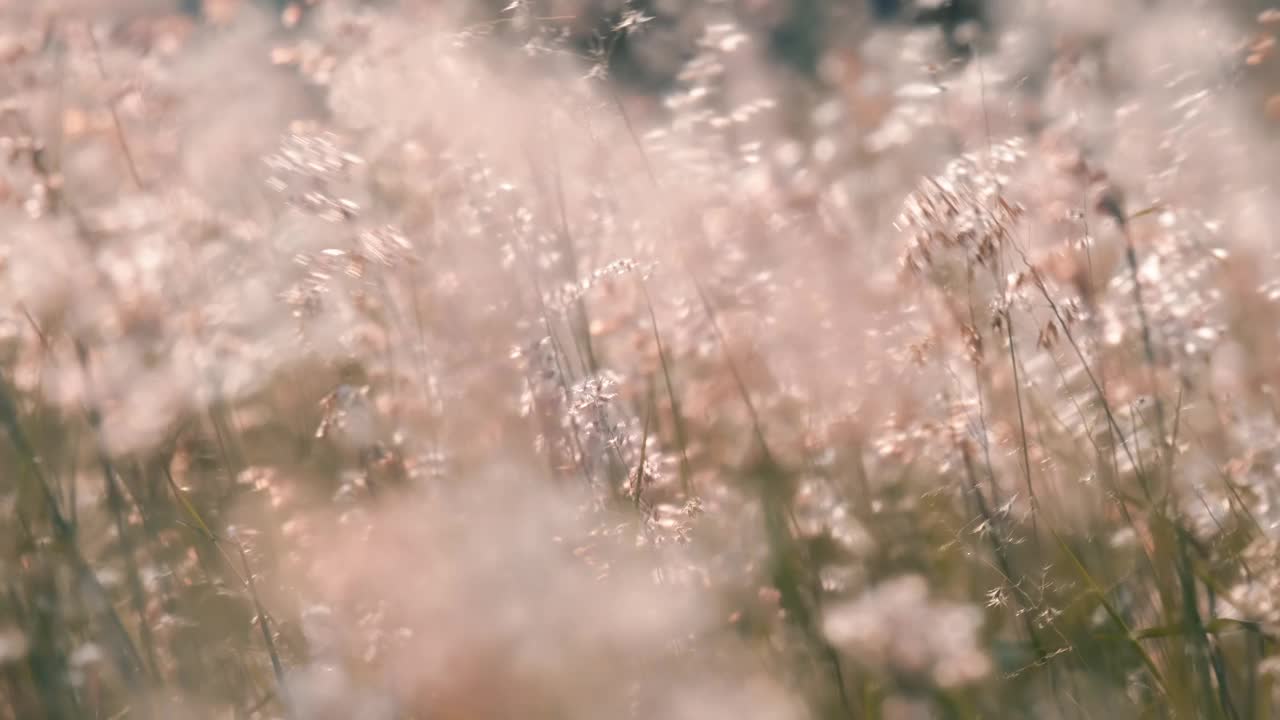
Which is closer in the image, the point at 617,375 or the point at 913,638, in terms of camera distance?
the point at 913,638

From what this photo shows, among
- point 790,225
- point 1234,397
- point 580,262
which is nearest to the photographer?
point 1234,397

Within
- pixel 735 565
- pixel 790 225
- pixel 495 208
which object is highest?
pixel 495 208

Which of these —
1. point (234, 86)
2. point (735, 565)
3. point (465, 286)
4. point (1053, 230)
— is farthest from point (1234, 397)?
point (234, 86)

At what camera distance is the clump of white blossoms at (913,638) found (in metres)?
1.41

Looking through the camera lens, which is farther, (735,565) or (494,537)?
(735,565)

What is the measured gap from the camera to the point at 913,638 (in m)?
1.43

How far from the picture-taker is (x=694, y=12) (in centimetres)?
228

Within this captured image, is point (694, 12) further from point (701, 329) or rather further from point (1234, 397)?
point (1234, 397)

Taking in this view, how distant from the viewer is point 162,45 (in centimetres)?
230

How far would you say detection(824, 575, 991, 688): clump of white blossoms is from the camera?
141 cm

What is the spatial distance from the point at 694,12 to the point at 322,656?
4.50 ft

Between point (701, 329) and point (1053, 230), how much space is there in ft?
1.75

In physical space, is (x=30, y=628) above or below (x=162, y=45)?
below

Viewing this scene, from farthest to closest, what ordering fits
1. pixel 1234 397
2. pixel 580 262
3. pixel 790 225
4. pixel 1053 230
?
pixel 790 225, pixel 580 262, pixel 1053 230, pixel 1234 397
